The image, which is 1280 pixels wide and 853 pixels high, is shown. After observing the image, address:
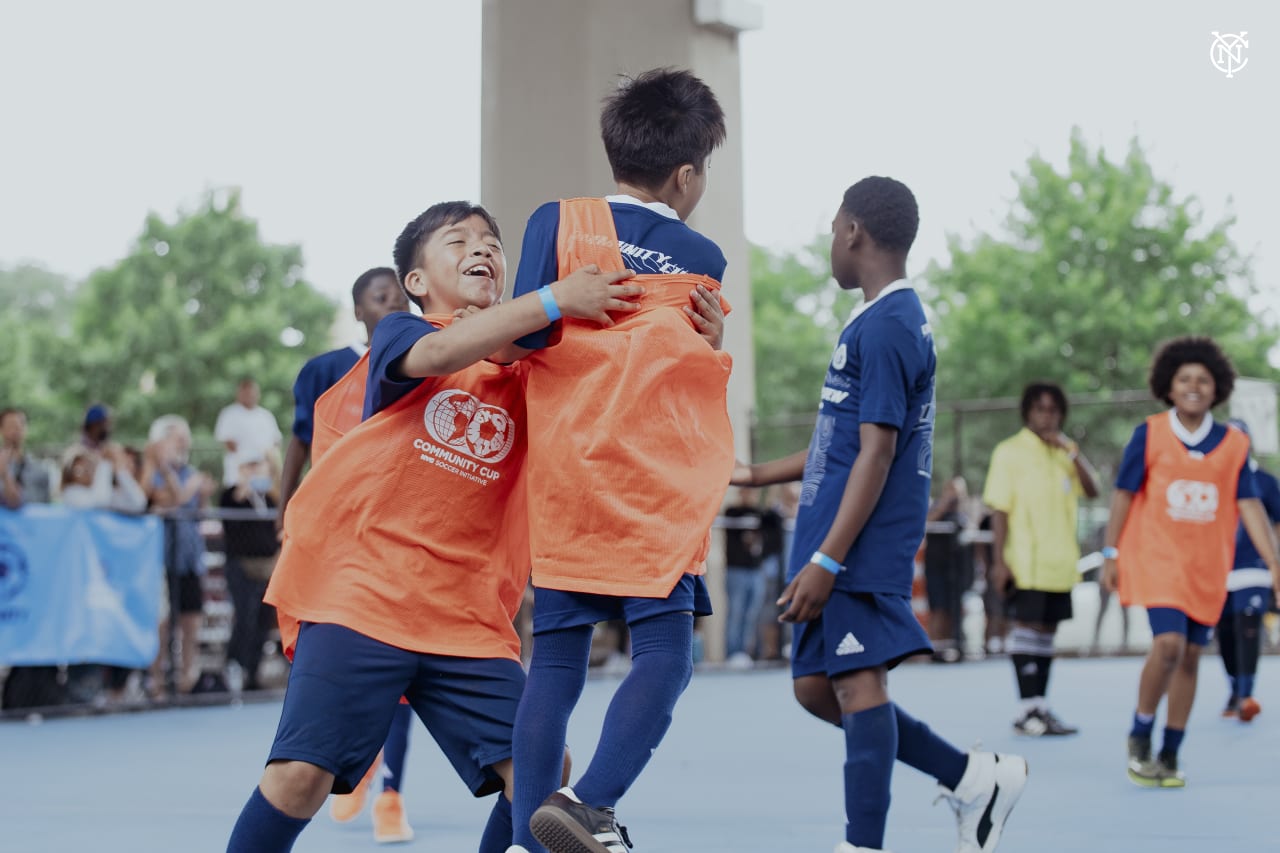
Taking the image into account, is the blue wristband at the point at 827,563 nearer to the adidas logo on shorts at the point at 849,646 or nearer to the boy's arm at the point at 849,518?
the boy's arm at the point at 849,518

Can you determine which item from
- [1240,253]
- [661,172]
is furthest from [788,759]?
[1240,253]

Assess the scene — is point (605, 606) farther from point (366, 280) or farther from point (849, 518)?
point (366, 280)

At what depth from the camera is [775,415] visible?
48.3 m

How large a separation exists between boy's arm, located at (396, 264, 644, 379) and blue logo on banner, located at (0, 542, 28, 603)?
7.44 m

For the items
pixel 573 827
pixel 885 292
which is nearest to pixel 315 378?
pixel 885 292

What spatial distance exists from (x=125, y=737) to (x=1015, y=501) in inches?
211

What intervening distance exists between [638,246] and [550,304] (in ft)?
0.93

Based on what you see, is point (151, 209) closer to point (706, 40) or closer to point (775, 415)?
point (775, 415)

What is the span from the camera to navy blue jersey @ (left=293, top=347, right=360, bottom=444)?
517 cm

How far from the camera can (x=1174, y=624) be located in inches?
243

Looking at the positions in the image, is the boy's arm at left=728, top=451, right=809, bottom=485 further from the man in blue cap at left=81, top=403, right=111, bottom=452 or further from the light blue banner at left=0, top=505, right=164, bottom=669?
the man in blue cap at left=81, top=403, right=111, bottom=452

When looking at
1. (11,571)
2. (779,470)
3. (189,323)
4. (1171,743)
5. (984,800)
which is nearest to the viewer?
(984,800)

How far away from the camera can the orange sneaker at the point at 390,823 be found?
4.95 metres

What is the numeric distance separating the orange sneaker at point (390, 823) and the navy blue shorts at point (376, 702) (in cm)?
187
